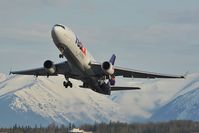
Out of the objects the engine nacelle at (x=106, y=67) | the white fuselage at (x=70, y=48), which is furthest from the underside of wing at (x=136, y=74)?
the white fuselage at (x=70, y=48)

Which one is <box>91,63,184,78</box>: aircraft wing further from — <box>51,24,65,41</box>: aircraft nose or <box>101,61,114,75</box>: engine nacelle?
<box>51,24,65,41</box>: aircraft nose

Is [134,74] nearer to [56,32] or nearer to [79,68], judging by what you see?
[79,68]

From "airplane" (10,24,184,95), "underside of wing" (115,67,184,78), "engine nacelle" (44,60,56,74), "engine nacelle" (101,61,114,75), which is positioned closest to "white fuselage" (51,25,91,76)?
"airplane" (10,24,184,95)

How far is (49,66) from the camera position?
3241 inches

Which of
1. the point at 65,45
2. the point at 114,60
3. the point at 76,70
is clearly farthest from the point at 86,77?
the point at 114,60

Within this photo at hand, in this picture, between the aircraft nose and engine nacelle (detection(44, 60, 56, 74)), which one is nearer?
the aircraft nose

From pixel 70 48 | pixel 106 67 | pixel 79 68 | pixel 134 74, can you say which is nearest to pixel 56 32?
pixel 70 48

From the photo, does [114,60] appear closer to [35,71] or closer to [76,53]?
[35,71]

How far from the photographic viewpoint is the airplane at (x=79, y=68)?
77562 millimetres

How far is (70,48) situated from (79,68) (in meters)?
3.63

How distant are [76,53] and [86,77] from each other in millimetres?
5196

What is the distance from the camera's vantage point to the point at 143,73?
88.7 m

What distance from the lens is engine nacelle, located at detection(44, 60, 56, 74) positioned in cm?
8219

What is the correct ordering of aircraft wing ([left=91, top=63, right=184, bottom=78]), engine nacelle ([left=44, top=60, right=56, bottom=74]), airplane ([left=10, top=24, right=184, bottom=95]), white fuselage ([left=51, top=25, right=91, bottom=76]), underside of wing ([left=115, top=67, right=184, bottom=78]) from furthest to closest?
underside of wing ([left=115, top=67, right=184, bottom=78]) → aircraft wing ([left=91, top=63, right=184, bottom=78]) → engine nacelle ([left=44, top=60, right=56, bottom=74]) → airplane ([left=10, top=24, right=184, bottom=95]) → white fuselage ([left=51, top=25, right=91, bottom=76])
